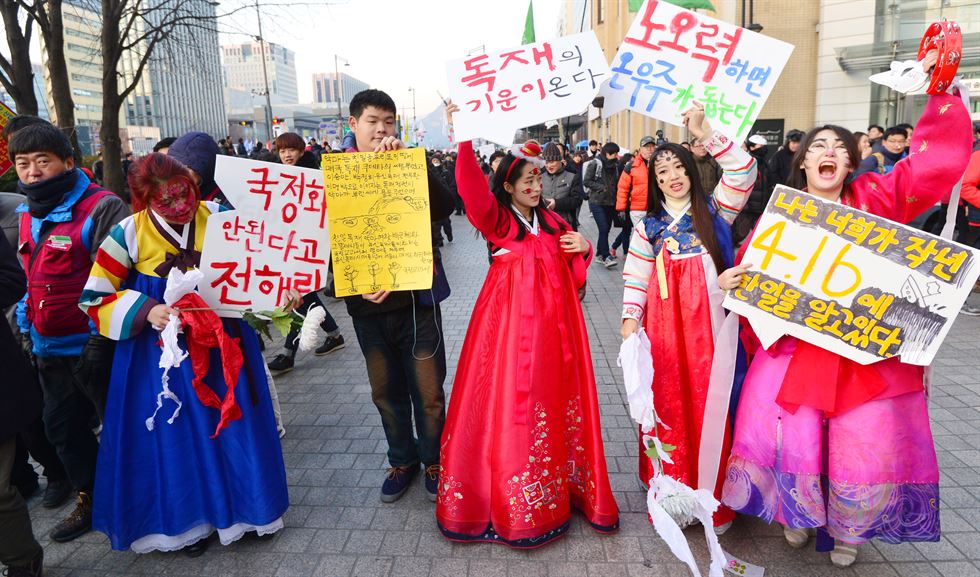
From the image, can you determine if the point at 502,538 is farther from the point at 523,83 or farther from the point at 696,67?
the point at 696,67

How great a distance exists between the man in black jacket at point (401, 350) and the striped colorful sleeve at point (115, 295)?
0.95m

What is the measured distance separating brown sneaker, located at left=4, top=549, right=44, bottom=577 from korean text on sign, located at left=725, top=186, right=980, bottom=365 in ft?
10.6

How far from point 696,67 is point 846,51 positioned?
51.3ft

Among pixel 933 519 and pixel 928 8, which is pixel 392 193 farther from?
pixel 928 8

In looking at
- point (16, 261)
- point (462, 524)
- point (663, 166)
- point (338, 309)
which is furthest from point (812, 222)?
point (338, 309)

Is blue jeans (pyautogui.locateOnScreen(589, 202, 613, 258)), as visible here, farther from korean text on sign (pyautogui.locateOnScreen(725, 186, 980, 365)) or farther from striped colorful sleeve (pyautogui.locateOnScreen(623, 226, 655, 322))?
korean text on sign (pyautogui.locateOnScreen(725, 186, 980, 365))

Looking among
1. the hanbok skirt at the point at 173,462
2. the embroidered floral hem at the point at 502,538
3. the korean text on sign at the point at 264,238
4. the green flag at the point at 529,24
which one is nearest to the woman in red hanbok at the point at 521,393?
the embroidered floral hem at the point at 502,538

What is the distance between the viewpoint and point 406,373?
340cm

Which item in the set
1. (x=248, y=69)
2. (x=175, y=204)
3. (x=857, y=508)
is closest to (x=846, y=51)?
(x=857, y=508)

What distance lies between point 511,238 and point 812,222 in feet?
4.24

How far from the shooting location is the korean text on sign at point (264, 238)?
2.84 metres

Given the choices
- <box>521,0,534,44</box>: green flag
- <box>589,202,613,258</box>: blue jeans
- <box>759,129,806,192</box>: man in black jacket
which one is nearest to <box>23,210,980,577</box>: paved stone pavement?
<box>521,0,534,44</box>: green flag

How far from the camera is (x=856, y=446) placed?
2.49 meters

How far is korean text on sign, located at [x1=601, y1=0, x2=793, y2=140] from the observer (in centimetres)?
289
